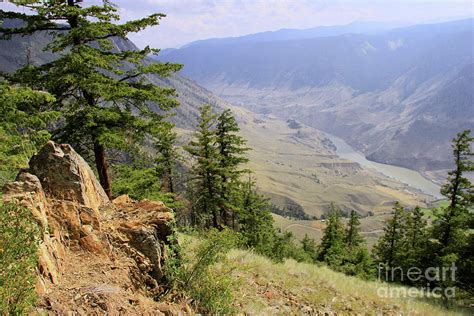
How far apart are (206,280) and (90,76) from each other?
853 centimetres

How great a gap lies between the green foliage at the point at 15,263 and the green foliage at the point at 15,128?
4.97 meters

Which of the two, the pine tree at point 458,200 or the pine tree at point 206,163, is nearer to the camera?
the pine tree at point 458,200

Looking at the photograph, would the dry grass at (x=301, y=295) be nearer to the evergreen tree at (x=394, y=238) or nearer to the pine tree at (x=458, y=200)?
the pine tree at (x=458, y=200)

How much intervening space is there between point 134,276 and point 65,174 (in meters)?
2.68

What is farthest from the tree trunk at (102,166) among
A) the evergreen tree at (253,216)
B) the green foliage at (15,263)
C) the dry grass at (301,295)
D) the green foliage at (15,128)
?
the evergreen tree at (253,216)

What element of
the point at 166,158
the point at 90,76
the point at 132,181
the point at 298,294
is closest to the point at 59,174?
the point at 90,76

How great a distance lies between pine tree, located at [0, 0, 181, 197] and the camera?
12.3m

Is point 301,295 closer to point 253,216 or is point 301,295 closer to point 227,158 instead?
point 227,158

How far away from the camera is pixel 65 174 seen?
7.76 meters

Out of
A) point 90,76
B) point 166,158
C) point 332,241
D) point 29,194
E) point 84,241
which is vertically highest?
point 90,76

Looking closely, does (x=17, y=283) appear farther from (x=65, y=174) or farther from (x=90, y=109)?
(x=90, y=109)

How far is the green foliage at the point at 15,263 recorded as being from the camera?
451 cm

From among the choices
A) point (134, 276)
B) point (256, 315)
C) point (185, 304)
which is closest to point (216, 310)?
point (185, 304)

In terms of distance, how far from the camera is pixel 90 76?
12.5 metres
